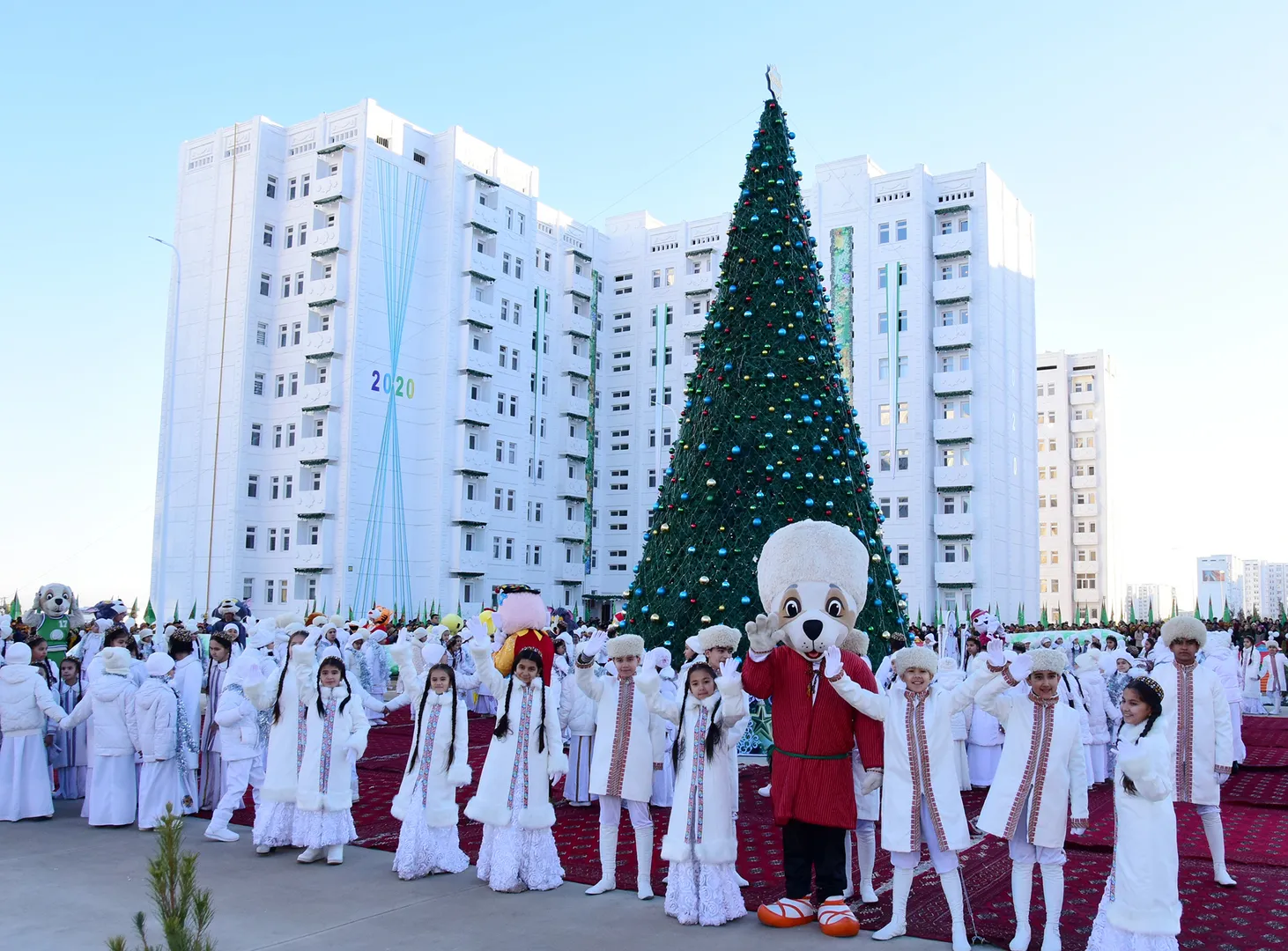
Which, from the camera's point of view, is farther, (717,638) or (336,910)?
(717,638)

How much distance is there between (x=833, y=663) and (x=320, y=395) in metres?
34.2

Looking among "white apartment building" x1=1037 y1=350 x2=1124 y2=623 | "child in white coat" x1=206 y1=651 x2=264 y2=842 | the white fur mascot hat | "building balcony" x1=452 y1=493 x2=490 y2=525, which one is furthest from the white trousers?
"white apartment building" x1=1037 y1=350 x2=1124 y2=623

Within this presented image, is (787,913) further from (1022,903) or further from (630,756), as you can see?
(630,756)

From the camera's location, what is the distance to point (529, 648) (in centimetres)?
742

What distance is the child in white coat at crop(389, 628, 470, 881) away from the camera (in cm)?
725

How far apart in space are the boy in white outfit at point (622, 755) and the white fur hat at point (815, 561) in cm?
122

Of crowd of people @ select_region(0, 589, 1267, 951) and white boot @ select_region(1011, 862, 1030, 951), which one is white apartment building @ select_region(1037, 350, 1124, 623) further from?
white boot @ select_region(1011, 862, 1030, 951)

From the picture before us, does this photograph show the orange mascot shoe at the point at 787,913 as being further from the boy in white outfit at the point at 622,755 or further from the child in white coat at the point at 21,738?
the child in white coat at the point at 21,738

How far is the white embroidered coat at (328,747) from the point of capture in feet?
25.2

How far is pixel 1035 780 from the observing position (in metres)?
5.79

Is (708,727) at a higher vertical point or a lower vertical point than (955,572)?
lower

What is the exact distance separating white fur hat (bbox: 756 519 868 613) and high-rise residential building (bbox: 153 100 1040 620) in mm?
32101

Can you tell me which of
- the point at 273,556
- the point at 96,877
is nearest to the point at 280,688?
the point at 96,877

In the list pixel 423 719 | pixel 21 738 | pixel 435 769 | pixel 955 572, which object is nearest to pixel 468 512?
pixel 955 572
